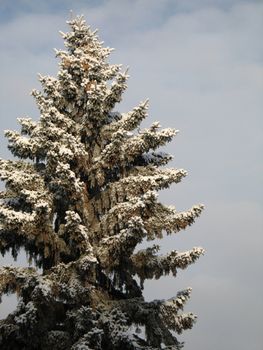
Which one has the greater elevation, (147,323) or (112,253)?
(112,253)

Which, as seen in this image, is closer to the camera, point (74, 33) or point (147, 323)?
point (147, 323)

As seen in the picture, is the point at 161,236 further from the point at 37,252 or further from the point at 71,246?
the point at 37,252

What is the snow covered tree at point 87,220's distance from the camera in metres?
15.4

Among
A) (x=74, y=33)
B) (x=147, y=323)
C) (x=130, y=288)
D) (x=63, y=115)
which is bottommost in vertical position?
(x=147, y=323)

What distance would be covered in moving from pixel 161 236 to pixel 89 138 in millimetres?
4589

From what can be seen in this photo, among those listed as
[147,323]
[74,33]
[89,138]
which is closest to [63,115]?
[89,138]

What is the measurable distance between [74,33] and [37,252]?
9.06 meters

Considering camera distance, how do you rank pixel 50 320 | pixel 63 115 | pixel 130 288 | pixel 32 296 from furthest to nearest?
1. pixel 63 115
2. pixel 130 288
3. pixel 50 320
4. pixel 32 296

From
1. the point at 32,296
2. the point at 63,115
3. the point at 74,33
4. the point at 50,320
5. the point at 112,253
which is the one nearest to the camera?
the point at 32,296

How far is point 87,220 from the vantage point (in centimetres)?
1809

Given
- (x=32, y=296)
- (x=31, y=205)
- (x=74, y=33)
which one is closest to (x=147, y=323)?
(x=32, y=296)

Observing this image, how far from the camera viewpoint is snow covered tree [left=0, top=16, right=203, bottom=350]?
50.4ft

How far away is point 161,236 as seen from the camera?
1784 centimetres

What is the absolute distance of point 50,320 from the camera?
15492mm
